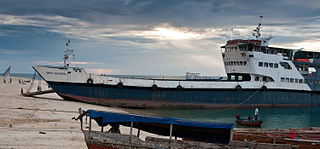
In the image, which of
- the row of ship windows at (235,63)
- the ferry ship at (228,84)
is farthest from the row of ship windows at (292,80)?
the row of ship windows at (235,63)

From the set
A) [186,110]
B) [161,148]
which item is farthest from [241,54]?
[161,148]

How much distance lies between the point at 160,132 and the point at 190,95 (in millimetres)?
18048

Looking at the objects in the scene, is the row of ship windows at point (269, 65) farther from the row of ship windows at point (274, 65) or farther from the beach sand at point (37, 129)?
the beach sand at point (37, 129)

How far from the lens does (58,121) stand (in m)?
17.5

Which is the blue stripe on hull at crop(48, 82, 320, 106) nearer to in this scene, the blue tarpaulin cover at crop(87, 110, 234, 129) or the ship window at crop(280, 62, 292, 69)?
the ship window at crop(280, 62, 292, 69)

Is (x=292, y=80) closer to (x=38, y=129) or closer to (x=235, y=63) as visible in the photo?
(x=235, y=63)

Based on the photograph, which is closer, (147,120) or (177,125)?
(147,120)

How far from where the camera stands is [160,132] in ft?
38.5

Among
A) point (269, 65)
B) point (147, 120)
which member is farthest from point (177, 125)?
point (269, 65)

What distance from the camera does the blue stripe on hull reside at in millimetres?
27391

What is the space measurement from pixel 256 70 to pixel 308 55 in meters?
10.4

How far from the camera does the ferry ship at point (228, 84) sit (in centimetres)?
2734

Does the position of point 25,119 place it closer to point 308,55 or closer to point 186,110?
point 186,110

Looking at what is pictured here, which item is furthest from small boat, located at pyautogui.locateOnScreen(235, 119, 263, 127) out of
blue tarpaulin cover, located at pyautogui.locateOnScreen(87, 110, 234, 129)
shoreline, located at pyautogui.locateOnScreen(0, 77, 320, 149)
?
blue tarpaulin cover, located at pyautogui.locateOnScreen(87, 110, 234, 129)
